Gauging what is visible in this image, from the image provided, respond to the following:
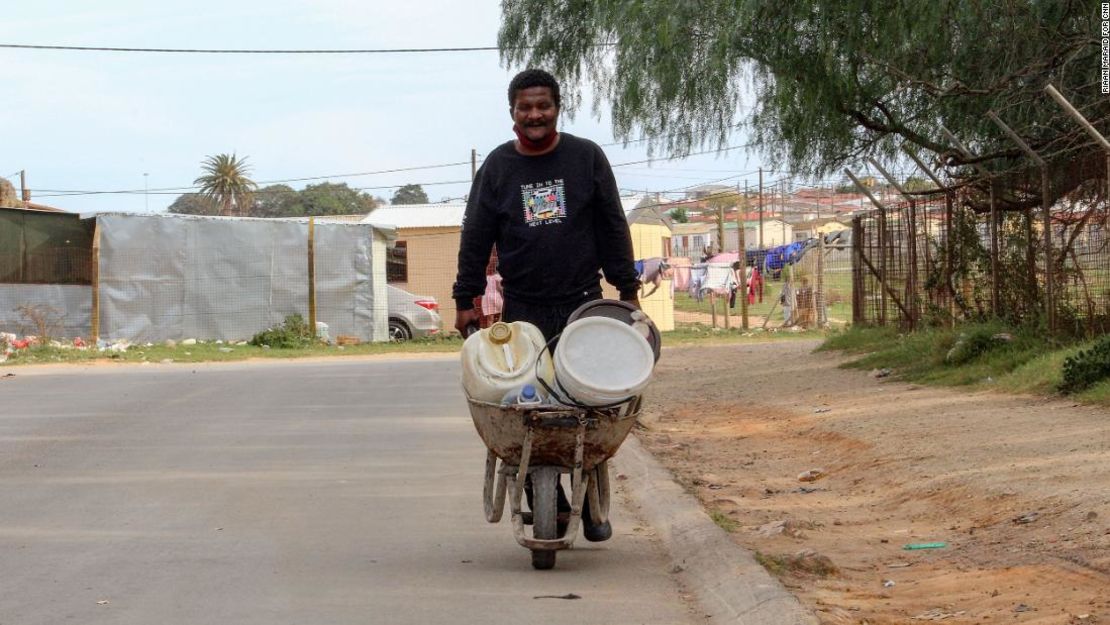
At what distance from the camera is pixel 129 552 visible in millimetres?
6770

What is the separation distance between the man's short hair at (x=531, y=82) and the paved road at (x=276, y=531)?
2.06 m

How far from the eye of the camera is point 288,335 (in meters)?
28.1

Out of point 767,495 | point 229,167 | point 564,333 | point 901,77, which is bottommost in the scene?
point 767,495

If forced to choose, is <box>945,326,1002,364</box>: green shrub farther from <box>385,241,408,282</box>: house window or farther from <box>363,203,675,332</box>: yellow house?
<box>385,241,408,282</box>: house window

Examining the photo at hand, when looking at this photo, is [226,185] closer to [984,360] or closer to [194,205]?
[194,205]

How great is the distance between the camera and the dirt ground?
544 centimetres

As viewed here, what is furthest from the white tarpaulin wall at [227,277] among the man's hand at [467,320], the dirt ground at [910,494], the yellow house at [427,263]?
the man's hand at [467,320]

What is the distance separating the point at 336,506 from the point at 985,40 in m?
7.88

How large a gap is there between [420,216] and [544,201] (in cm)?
3393

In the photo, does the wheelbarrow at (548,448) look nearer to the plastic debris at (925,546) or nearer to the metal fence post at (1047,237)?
the plastic debris at (925,546)

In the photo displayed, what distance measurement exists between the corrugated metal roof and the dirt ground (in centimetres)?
2424

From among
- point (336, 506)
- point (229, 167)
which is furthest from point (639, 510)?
point (229, 167)

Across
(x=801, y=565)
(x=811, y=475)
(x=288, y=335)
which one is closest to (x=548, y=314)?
(x=801, y=565)

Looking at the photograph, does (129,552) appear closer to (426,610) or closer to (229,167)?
(426,610)
